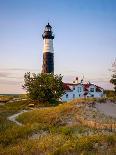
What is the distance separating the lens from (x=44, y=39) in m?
85.3

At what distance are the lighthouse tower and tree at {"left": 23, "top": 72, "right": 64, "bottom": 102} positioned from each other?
436 centimetres

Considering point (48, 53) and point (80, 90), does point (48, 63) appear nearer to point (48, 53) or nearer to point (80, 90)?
point (48, 53)

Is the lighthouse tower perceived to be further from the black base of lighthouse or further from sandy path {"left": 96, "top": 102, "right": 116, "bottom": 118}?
sandy path {"left": 96, "top": 102, "right": 116, "bottom": 118}

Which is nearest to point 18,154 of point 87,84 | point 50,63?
point 50,63

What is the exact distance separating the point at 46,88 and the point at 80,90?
57.7 ft

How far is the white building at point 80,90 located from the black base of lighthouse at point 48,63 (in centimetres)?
809

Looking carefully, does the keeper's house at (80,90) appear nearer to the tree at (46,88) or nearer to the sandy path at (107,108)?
the tree at (46,88)

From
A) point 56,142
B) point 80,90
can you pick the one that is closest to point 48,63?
point 80,90

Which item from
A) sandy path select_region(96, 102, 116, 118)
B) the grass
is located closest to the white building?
sandy path select_region(96, 102, 116, 118)

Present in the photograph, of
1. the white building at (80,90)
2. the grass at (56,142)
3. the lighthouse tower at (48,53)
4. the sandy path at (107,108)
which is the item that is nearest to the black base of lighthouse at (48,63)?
the lighthouse tower at (48,53)

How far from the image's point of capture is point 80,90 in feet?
307

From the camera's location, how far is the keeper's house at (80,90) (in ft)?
298

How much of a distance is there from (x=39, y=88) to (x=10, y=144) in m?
51.6

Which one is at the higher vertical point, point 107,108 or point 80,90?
point 80,90
